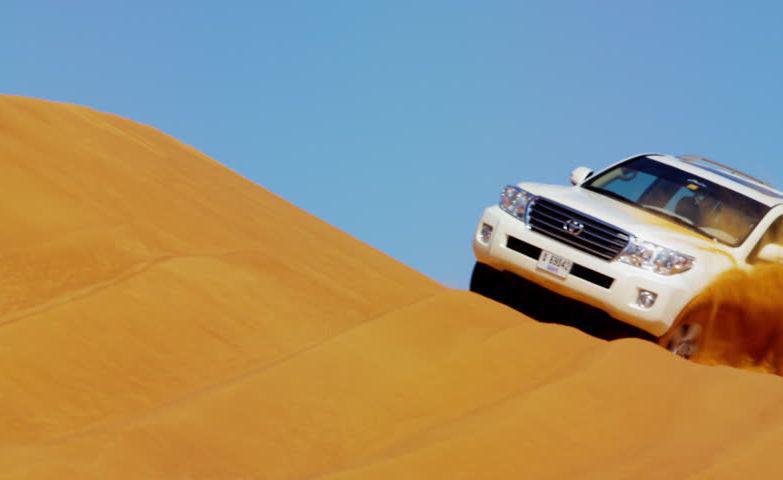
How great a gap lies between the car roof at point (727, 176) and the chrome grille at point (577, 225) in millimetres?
1706

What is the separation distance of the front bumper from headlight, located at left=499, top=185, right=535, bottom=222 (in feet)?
0.19

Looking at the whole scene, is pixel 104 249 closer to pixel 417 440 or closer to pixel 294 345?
pixel 294 345

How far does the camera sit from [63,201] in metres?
10.2

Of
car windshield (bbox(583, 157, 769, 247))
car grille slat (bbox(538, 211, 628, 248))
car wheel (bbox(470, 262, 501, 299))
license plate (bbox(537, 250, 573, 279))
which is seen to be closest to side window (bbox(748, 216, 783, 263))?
car windshield (bbox(583, 157, 769, 247))

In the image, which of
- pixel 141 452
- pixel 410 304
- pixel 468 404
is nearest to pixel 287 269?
pixel 410 304

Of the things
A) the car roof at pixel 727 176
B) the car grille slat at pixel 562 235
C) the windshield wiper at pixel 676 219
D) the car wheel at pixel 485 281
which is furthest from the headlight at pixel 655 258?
the car roof at pixel 727 176

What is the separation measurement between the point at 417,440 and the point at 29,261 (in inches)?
127

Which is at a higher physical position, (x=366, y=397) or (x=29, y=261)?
(x=29, y=261)

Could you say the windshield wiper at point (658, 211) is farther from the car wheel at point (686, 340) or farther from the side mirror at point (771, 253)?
the car wheel at point (686, 340)

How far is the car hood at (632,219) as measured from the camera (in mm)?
10414

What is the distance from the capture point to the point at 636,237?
34.1 feet

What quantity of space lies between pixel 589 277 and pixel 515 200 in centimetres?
100

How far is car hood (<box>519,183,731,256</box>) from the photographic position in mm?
10414

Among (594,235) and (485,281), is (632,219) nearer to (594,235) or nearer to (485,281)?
(594,235)
